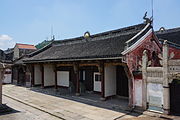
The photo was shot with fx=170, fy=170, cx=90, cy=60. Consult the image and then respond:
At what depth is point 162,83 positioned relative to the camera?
32.1ft

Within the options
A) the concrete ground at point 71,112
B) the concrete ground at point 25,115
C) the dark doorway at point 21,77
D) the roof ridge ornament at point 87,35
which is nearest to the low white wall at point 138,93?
the concrete ground at point 71,112

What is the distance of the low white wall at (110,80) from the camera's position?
1380cm

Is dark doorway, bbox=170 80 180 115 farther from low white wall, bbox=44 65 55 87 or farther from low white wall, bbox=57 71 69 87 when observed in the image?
low white wall, bbox=44 65 55 87

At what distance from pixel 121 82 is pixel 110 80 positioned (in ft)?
3.50

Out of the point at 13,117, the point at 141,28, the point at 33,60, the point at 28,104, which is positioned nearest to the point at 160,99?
the point at 141,28

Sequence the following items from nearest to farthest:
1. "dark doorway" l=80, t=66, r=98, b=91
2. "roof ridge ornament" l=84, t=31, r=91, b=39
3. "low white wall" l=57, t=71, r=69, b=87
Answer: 1. "dark doorway" l=80, t=66, r=98, b=91
2. "roof ridge ornament" l=84, t=31, r=91, b=39
3. "low white wall" l=57, t=71, r=69, b=87

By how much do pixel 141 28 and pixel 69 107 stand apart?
27.3ft

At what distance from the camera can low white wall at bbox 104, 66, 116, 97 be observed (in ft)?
45.3

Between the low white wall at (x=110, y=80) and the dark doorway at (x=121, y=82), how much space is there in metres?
0.36

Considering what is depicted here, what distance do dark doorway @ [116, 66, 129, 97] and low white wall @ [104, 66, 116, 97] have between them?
1.17 feet

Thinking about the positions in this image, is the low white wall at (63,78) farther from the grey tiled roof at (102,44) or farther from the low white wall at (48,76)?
A: the grey tiled roof at (102,44)

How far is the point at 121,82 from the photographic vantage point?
573 inches

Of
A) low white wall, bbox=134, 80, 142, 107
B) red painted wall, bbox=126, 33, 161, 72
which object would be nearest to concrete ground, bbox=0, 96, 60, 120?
low white wall, bbox=134, 80, 142, 107

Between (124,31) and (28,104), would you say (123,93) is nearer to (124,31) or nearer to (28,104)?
(124,31)
